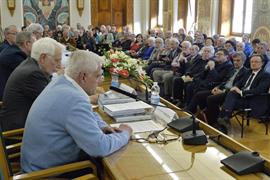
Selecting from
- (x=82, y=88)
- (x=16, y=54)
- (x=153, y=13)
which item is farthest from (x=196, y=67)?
(x=153, y=13)

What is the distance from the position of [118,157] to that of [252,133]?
3237 mm

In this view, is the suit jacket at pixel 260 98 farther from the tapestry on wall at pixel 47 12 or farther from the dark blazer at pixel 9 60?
the tapestry on wall at pixel 47 12

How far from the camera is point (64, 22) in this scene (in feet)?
47.5

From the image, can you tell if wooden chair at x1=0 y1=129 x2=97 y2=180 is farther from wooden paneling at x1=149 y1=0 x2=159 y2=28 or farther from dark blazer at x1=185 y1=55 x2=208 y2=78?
wooden paneling at x1=149 y1=0 x2=159 y2=28

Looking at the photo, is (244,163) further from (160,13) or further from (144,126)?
(160,13)

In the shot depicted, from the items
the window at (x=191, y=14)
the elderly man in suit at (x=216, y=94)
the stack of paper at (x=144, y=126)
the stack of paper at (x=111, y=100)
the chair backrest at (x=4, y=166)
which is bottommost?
the elderly man in suit at (x=216, y=94)

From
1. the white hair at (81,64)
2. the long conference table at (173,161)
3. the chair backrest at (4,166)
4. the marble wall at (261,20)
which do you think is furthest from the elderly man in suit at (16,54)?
the marble wall at (261,20)

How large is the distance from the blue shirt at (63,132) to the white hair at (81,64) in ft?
0.17

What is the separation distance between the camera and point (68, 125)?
6.32 ft

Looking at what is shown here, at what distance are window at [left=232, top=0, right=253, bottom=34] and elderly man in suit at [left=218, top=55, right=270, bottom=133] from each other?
14.7 ft

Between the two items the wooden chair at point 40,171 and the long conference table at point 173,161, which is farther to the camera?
the wooden chair at point 40,171

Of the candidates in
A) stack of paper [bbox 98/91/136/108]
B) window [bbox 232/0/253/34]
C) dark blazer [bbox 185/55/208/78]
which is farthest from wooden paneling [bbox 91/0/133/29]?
stack of paper [bbox 98/91/136/108]

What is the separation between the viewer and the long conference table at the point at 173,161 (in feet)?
5.51

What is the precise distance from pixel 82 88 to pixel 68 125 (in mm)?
248
